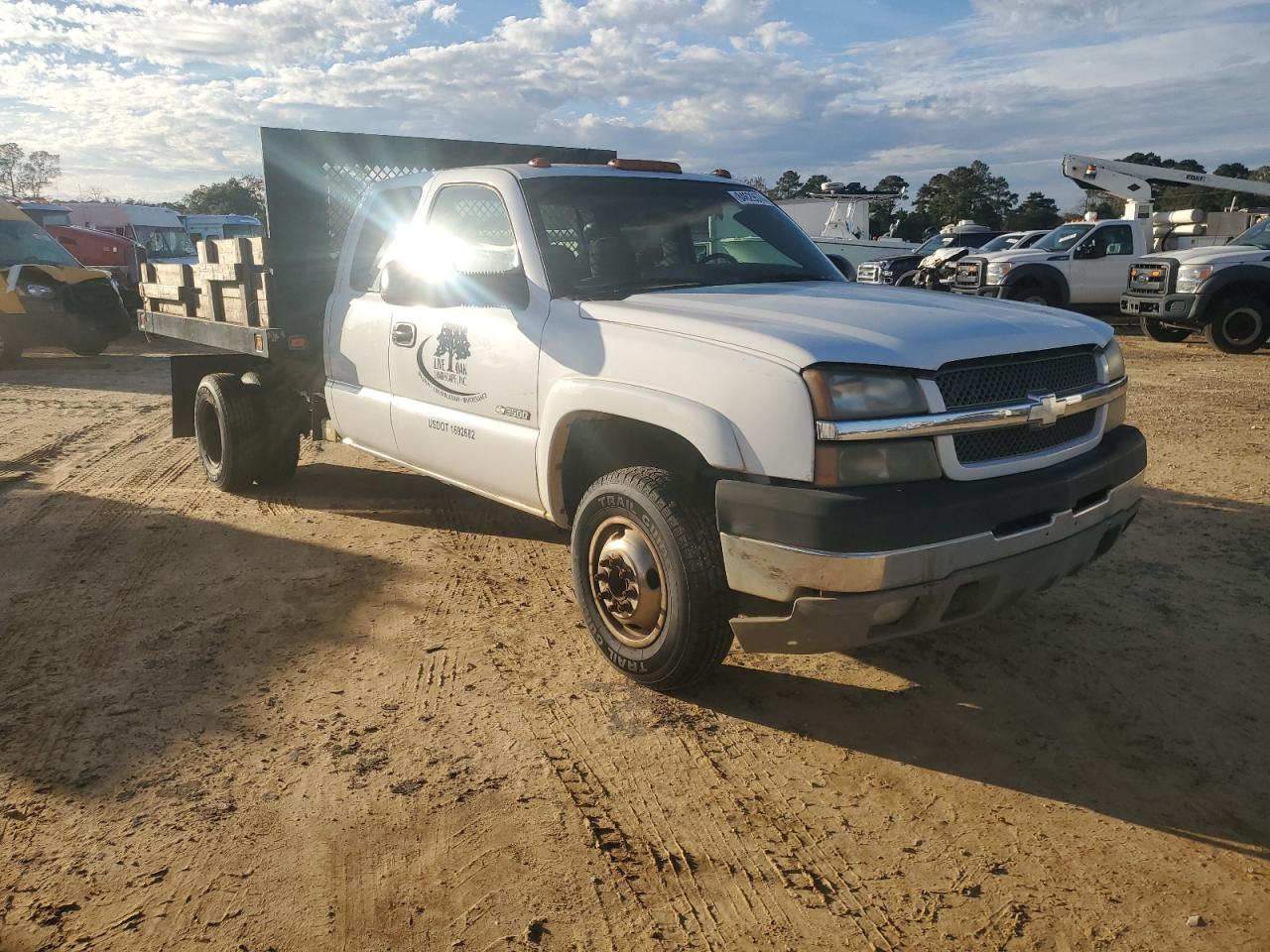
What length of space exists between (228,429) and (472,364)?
2.68 metres

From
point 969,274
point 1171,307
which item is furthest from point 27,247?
point 1171,307

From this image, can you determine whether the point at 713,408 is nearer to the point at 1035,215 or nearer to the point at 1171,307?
the point at 1171,307

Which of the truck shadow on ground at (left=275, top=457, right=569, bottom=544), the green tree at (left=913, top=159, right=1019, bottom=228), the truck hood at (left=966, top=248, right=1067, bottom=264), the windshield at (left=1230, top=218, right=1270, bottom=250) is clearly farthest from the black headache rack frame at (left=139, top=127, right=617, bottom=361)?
the green tree at (left=913, top=159, right=1019, bottom=228)

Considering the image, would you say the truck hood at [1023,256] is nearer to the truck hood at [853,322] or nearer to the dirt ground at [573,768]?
the dirt ground at [573,768]

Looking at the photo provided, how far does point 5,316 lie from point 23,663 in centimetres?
1174

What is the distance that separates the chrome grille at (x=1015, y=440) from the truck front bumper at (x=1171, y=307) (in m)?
11.2

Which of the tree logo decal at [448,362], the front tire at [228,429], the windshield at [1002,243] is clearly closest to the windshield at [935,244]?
the windshield at [1002,243]

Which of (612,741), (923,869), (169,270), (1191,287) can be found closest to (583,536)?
(612,741)

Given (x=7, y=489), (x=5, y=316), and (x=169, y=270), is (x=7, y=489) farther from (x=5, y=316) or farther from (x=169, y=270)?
(x=5, y=316)

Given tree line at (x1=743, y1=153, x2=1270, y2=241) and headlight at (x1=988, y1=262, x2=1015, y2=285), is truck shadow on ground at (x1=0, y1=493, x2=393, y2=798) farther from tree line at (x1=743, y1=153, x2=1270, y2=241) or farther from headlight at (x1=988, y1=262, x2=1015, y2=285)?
tree line at (x1=743, y1=153, x2=1270, y2=241)

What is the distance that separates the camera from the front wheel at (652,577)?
329cm

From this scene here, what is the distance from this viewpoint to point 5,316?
530 inches

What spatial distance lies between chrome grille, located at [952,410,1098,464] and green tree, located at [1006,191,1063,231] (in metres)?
38.4

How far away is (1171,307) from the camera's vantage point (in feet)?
43.2
